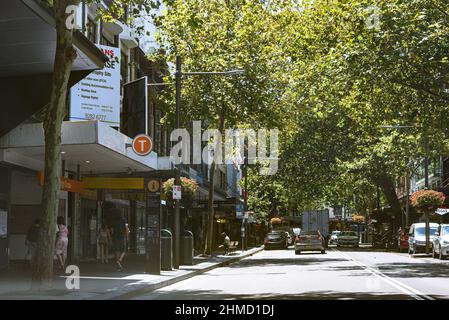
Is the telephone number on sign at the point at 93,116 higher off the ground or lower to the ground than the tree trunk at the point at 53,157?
higher

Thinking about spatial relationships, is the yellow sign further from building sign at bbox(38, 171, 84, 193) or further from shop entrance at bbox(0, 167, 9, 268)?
shop entrance at bbox(0, 167, 9, 268)

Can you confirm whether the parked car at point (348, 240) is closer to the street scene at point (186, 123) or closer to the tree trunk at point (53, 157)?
the street scene at point (186, 123)

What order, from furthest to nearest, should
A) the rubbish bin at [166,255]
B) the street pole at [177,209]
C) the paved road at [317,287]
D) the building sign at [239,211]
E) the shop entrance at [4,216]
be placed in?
the building sign at [239,211] < the street pole at [177,209] < the shop entrance at [4,216] < the rubbish bin at [166,255] < the paved road at [317,287]

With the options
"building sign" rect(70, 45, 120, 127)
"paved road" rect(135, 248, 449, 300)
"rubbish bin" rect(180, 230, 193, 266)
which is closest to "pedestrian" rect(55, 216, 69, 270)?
"building sign" rect(70, 45, 120, 127)

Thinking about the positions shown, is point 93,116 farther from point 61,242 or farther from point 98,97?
point 61,242

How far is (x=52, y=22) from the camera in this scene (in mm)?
17141

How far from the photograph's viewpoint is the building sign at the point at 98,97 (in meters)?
25.7

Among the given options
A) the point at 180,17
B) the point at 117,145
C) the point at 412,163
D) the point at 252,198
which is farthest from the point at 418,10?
the point at 252,198

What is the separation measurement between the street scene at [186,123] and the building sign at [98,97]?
0.17ft

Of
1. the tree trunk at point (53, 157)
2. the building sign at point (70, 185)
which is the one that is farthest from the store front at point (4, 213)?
the tree trunk at point (53, 157)

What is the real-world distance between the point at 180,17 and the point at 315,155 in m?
17.8

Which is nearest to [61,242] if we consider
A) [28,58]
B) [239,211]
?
[28,58]

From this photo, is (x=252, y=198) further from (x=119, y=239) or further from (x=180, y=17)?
(x=119, y=239)

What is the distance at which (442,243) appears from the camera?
109 ft
